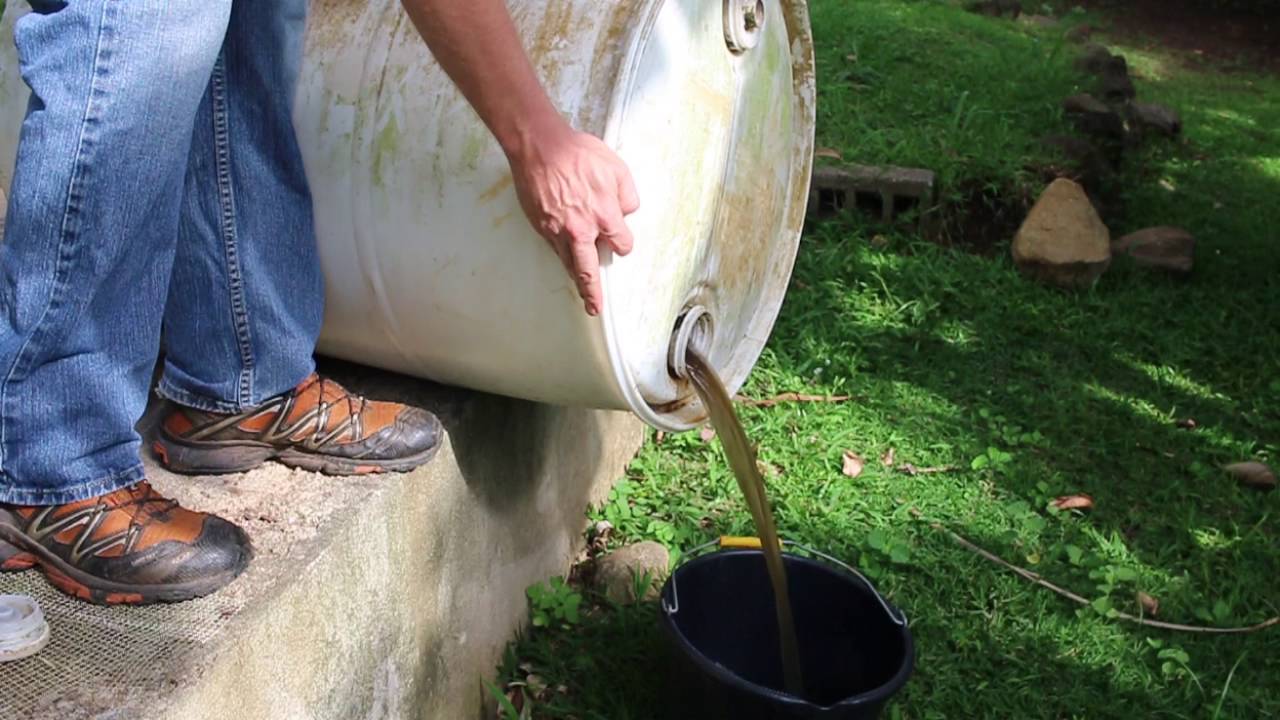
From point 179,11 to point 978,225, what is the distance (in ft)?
12.4

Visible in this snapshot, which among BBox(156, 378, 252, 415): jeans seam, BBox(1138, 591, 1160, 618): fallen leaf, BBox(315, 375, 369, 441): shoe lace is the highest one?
BBox(156, 378, 252, 415): jeans seam

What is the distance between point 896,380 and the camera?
403 centimetres

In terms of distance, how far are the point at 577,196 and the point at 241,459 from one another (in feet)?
Result: 2.62

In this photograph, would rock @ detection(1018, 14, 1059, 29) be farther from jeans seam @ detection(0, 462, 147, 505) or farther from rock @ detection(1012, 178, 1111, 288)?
jeans seam @ detection(0, 462, 147, 505)

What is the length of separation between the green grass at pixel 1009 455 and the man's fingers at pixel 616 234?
1.17 meters

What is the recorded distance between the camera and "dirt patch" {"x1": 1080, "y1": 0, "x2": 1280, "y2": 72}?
8.30 m

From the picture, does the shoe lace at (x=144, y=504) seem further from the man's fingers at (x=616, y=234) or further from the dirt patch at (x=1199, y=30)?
the dirt patch at (x=1199, y=30)

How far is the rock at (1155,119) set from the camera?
602cm

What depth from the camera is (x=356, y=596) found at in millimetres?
2170

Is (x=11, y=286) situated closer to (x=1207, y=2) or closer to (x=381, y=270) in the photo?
(x=381, y=270)

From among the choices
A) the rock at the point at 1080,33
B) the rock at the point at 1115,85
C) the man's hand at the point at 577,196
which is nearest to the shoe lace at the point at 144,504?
the man's hand at the point at 577,196

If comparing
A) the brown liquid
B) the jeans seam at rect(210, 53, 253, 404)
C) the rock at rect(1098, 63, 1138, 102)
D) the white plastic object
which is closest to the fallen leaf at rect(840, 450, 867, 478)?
the brown liquid

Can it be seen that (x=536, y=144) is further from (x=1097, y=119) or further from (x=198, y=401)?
(x=1097, y=119)

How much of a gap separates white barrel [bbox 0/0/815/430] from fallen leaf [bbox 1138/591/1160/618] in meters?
1.36
